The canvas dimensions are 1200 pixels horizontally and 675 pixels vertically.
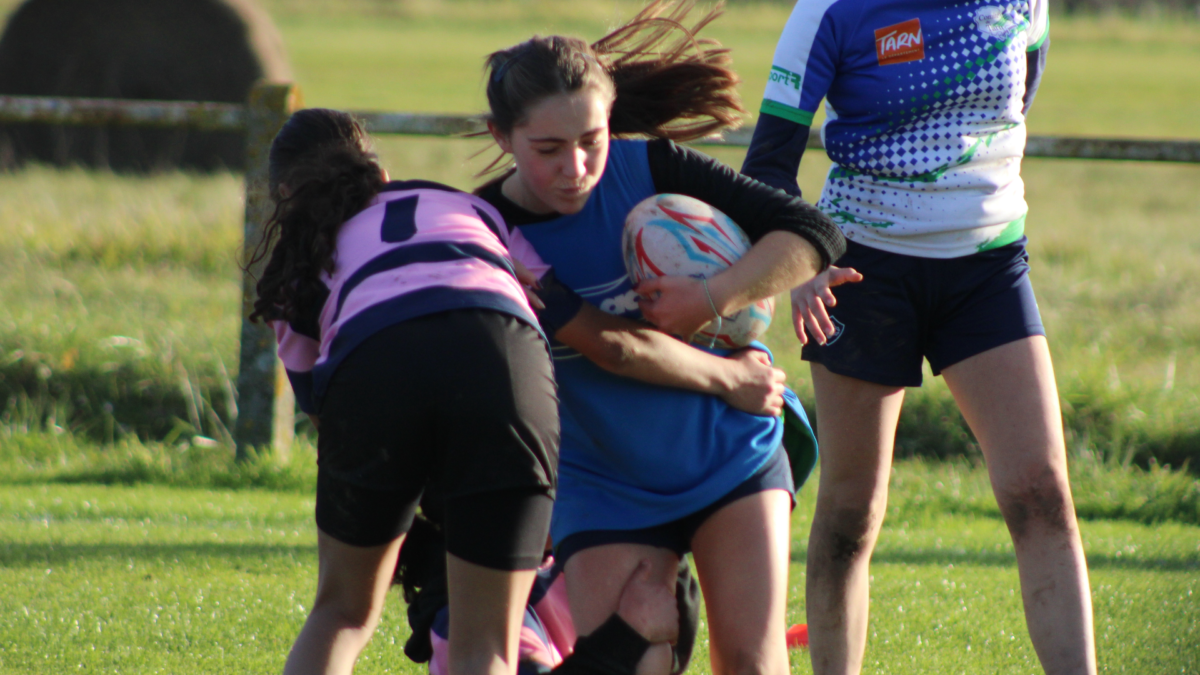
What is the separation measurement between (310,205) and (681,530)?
41.5 inches

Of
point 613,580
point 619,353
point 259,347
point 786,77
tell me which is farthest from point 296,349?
point 259,347

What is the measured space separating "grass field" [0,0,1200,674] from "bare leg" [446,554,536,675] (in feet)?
3.64

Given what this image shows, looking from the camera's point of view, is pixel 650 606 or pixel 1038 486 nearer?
pixel 650 606

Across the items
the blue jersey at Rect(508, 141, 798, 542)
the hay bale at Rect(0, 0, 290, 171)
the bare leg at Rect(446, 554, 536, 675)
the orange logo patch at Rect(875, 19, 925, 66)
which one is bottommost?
the hay bale at Rect(0, 0, 290, 171)

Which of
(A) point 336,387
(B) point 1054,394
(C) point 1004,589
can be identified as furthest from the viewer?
(C) point 1004,589

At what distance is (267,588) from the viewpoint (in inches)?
159

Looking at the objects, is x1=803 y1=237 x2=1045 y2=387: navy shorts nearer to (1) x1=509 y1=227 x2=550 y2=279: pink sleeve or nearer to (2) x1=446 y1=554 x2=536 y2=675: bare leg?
(1) x1=509 y1=227 x2=550 y2=279: pink sleeve

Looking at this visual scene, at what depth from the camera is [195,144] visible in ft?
52.0

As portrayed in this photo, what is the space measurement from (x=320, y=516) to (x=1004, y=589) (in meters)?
2.51

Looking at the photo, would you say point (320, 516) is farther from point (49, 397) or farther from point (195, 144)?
point (195, 144)

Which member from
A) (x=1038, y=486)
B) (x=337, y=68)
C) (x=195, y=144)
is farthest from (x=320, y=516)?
(x=337, y=68)

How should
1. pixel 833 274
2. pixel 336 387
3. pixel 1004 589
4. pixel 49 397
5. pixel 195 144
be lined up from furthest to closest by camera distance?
pixel 195 144 < pixel 49 397 < pixel 1004 589 < pixel 833 274 < pixel 336 387

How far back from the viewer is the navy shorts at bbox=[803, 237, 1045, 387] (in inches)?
120

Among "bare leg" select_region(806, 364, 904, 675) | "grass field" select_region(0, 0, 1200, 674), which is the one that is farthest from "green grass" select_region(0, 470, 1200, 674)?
"bare leg" select_region(806, 364, 904, 675)
